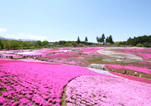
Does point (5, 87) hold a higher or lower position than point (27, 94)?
higher

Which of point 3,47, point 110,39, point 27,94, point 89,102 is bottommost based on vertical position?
point 89,102

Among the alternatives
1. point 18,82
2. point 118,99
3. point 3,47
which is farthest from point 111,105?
point 3,47

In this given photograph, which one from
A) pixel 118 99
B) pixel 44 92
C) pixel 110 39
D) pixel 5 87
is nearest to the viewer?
pixel 5 87

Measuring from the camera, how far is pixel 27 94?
849 centimetres

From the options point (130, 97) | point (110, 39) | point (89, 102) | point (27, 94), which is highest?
point (110, 39)

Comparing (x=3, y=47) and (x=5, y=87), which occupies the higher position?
(x=3, y=47)

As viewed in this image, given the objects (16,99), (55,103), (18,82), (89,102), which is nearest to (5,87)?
(18,82)

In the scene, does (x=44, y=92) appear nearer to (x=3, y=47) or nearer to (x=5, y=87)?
(x=5, y=87)

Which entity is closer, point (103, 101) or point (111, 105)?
point (111, 105)

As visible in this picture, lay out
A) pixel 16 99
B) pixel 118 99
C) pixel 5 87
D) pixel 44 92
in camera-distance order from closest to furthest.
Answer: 1. pixel 16 99
2. pixel 5 87
3. pixel 44 92
4. pixel 118 99

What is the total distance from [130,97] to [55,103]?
964 centimetres

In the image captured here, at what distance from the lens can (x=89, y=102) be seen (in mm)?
9164

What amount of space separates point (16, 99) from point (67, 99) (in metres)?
4.89

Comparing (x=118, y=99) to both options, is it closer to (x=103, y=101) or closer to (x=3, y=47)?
(x=103, y=101)
